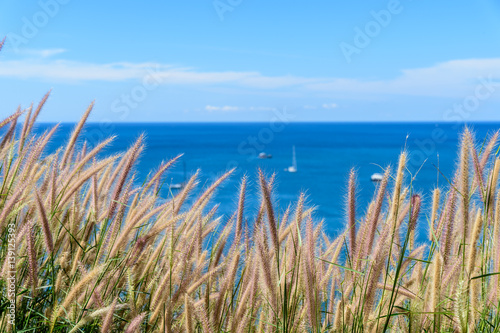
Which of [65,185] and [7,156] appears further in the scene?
[7,156]

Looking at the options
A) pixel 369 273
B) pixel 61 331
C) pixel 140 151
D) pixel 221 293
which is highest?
pixel 140 151

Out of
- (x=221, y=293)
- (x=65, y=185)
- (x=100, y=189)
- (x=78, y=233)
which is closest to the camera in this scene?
(x=221, y=293)

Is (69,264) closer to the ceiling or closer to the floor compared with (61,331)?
closer to the ceiling

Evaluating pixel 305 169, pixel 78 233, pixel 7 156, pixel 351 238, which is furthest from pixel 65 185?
pixel 305 169

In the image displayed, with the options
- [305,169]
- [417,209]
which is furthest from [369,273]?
[305,169]

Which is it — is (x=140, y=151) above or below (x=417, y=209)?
above

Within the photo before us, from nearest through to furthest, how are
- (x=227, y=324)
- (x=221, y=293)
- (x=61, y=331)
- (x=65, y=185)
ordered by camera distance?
(x=221, y=293)
(x=227, y=324)
(x=61, y=331)
(x=65, y=185)

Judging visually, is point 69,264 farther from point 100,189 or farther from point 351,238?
point 351,238

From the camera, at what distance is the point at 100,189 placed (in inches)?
97.3

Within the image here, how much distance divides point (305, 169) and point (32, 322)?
96.5 meters

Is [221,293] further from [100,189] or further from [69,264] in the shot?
[100,189]

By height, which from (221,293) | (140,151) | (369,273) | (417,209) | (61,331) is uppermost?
(140,151)

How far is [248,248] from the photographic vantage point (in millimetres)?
2111

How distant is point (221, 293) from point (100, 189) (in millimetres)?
1151
